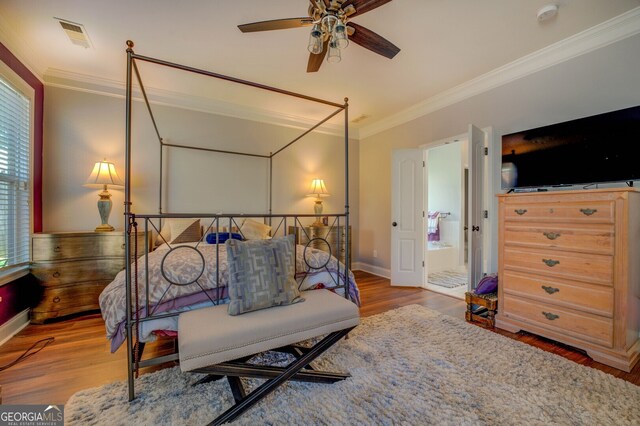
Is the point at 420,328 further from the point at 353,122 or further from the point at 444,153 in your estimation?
the point at 444,153

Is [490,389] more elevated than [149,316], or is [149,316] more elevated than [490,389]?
[149,316]

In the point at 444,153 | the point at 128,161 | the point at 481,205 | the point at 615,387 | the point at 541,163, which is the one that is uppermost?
the point at 444,153

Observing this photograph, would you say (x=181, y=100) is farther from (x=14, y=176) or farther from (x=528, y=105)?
(x=528, y=105)

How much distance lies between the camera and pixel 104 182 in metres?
2.87

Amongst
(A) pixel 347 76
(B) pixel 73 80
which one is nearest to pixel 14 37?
(B) pixel 73 80

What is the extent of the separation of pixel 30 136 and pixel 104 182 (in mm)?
770

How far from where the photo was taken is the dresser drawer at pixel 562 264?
1.94m

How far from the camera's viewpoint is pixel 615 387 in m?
1.63

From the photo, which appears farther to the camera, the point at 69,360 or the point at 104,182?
the point at 104,182

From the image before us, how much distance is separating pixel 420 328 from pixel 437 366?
61cm

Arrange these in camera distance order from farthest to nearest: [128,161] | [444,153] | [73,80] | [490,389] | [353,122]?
1. [444,153]
2. [353,122]
3. [73,80]
4. [490,389]
5. [128,161]

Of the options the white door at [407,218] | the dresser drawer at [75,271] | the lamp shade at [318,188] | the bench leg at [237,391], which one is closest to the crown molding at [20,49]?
the dresser drawer at [75,271]

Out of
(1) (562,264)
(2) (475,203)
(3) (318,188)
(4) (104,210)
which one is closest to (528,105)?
(2) (475,203)

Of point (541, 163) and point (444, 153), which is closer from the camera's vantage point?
point (541, 163)
